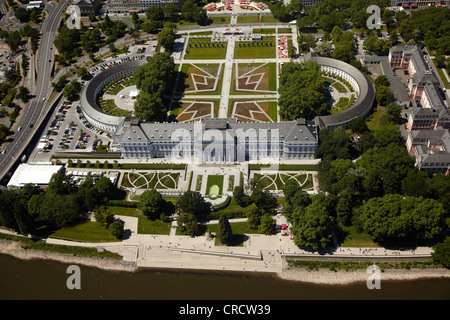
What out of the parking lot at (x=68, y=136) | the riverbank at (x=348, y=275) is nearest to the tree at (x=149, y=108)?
the parking lot at (x=68, y=136)

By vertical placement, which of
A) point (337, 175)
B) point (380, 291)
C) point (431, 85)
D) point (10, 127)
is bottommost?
point (380, 291)

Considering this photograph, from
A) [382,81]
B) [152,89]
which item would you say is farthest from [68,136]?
[382,81]

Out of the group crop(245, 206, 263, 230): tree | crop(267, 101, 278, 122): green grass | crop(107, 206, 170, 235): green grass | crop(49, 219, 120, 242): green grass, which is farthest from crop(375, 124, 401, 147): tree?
crop(49, 219, 120, 242): green grass

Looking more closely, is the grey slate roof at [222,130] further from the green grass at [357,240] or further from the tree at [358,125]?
the green grass at [357,240]

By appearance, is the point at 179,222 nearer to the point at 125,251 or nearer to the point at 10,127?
the point at 125,251

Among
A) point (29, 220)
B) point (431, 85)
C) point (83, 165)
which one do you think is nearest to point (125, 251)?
point (29, 220)

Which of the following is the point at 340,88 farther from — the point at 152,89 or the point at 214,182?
the point at 152,89
